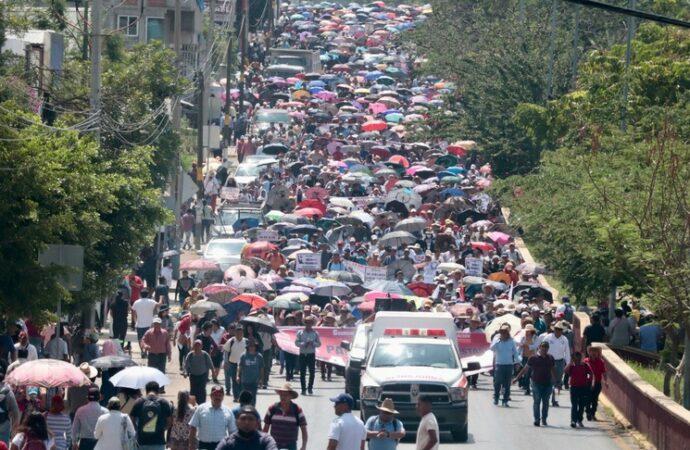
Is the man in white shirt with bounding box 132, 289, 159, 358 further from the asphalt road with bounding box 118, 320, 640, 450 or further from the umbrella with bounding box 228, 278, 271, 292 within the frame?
the umbrella with bounding box 228, 278, 271, 292

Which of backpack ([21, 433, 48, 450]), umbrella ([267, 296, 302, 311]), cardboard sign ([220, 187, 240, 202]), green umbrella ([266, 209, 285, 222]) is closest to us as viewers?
backpack ([21, 433, 48, 450])

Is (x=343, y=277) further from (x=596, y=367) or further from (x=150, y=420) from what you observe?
(x=150, y=420)

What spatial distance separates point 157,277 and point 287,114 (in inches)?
1642

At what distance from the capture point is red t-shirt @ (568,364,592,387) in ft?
86.8

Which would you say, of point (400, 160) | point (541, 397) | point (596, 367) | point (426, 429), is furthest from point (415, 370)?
point (400, 160)

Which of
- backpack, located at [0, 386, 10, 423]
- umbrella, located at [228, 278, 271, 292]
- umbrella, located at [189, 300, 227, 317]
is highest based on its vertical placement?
backpack, located at [0, 386, 10, 423]

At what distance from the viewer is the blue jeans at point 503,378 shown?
93.5ft

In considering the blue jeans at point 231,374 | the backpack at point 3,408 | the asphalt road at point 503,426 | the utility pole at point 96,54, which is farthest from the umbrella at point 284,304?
the backpack at point 3,408

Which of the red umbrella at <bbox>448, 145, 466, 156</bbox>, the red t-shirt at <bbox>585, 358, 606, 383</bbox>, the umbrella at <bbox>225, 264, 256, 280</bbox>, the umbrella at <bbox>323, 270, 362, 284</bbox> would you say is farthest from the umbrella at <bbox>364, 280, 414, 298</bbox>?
the red umbrella at <bbox>448, 145, 466, 156</bbox>

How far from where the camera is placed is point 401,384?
949 inches

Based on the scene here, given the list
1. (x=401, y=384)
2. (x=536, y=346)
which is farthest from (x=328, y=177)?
(x=401, y=384)

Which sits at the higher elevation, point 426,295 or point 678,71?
point 678,71

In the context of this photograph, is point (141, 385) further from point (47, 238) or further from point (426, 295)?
point (426, 295)

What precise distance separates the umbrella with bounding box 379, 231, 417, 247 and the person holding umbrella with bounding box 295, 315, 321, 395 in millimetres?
17411
